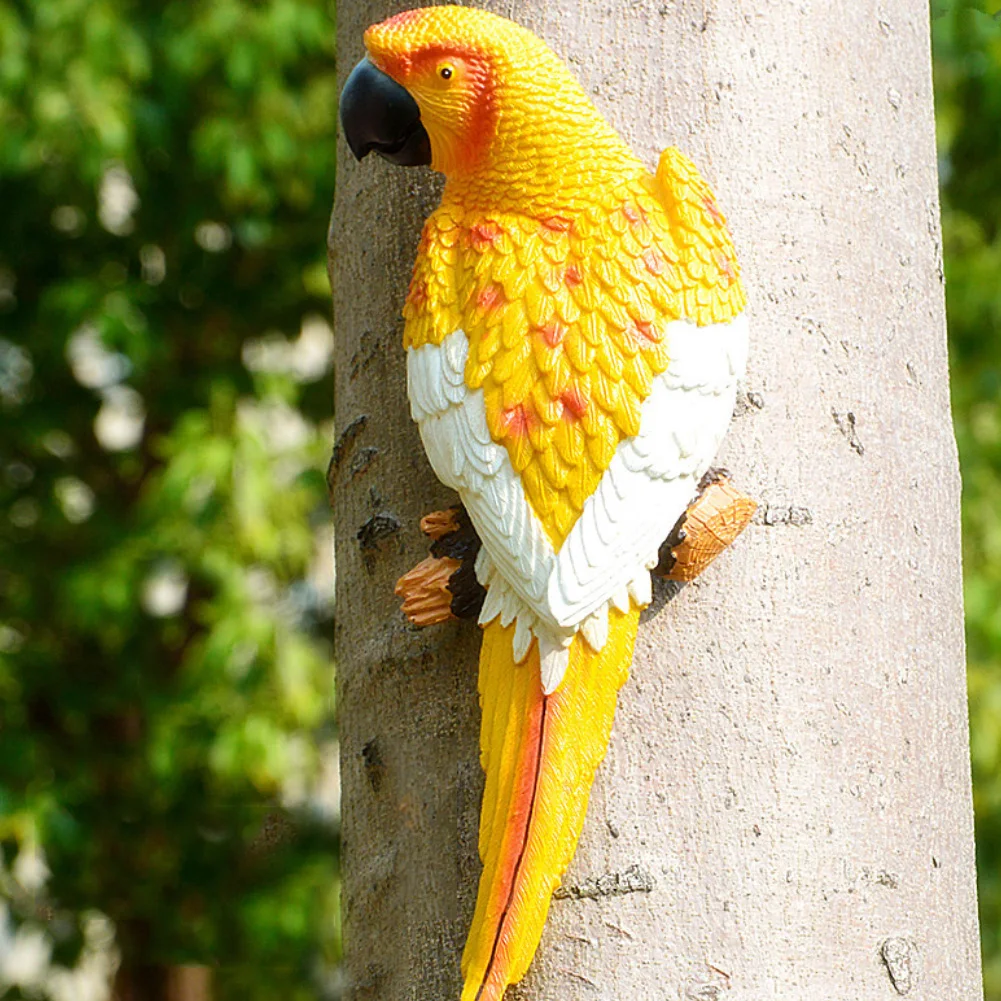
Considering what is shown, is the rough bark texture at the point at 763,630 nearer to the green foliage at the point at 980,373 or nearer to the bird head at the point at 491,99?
the bird head at the point at 491,99

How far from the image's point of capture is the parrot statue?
2.70ft

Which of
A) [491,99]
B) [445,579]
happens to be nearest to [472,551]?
[445,579]

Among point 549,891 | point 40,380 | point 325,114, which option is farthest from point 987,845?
A: point 549,891

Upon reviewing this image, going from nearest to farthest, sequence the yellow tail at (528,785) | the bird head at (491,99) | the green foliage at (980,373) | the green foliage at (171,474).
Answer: the yellow tail at (528,785), the bird head at (491,99), the green foliage at (171,474), the green foliage at (980,373)

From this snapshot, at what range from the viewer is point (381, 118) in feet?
3.20

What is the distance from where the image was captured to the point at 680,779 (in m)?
0.87

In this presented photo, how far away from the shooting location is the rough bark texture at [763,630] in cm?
86

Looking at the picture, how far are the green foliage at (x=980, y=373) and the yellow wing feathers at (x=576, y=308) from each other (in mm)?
2054

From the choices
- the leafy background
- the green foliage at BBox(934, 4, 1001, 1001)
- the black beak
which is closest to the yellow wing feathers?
the black beak

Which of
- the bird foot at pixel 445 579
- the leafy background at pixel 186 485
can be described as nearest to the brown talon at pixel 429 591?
the bird foot at pixel 445 579

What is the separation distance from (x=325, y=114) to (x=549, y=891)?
7.79ft

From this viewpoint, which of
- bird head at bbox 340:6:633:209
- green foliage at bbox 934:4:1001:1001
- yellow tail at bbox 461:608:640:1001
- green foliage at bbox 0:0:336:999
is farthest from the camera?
green foliage at bbox 934:4:1001:1001

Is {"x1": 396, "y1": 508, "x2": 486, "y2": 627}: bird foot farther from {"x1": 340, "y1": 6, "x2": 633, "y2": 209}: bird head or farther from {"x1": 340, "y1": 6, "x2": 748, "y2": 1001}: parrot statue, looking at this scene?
{"x1": 340, "y1": 6, "x2": 633, "y2": 209}: bird head

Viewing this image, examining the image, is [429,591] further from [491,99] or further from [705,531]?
[491,99]
